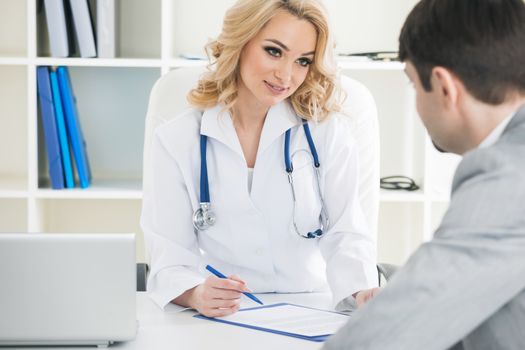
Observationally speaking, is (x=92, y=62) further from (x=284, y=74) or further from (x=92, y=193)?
(x=284, y=74)

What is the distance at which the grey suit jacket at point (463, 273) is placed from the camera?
84 centimetres

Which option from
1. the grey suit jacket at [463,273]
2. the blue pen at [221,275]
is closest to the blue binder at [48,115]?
the blue pen at [221,275]

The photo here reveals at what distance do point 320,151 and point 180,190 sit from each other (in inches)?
13.8

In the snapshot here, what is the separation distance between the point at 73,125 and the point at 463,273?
2124mm

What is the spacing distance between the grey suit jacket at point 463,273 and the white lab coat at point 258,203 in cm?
89

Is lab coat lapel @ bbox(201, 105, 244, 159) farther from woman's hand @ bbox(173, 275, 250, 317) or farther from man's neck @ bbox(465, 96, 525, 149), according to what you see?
man's neck @ bbox(465, 96, 525, 149)

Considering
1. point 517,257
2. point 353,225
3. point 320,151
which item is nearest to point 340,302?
point 353,225

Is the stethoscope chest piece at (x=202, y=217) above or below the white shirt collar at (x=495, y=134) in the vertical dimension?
below

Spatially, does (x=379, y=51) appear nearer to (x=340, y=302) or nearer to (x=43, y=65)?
(x=43, y=65)

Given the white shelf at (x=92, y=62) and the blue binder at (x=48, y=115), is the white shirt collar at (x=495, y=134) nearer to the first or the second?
the white shelf at (x=92, y=62)

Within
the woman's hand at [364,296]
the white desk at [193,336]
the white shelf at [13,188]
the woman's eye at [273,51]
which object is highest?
the woman's eye at [273,51]

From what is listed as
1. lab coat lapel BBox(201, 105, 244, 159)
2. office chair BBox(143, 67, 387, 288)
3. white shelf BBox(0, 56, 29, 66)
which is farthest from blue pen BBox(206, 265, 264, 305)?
white shelf BBox(0, 56, 29, 66)

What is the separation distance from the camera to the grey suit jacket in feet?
2.77

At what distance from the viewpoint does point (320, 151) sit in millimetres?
1912
